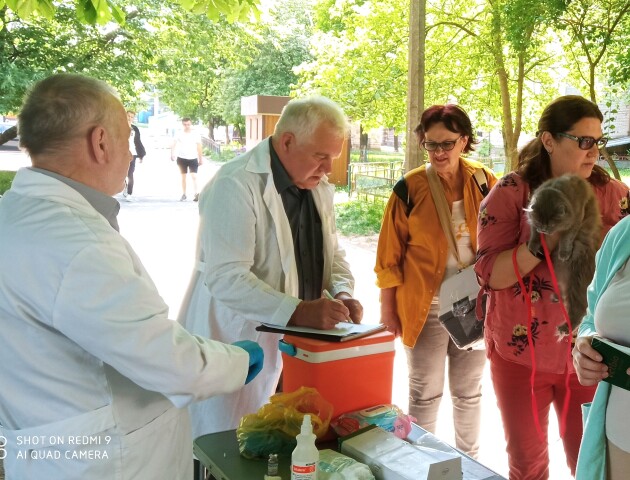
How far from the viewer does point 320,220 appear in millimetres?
2549

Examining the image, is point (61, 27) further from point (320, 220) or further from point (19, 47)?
point (320, 220)

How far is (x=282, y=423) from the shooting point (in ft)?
5.67

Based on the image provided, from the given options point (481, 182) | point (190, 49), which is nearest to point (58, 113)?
point (481, 182)

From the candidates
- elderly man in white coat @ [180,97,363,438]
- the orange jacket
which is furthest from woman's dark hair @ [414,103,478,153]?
elderly man in white coat @ [180,97,363,438]

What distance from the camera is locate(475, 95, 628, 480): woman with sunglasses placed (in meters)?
Answer: 2.18

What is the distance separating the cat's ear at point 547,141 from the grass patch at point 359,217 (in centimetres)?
734

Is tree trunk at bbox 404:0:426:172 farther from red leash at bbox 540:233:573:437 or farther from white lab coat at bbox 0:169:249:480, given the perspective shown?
white lab coat at bbox 0:169:249:480

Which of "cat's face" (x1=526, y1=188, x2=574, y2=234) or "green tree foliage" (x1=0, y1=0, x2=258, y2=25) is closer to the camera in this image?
"cat's face" (x1=526, y1=188, x2=574, y2=234)

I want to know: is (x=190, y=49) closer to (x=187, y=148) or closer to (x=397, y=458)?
(x=187, y=148)

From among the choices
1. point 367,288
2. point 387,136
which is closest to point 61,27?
point 367,288

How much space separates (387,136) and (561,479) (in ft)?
80.8

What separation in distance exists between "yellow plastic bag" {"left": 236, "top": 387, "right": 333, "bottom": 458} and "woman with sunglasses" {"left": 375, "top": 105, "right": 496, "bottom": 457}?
1.12 m

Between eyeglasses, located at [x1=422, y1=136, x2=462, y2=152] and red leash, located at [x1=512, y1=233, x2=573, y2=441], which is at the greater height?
eyeglasses, located at [x1=422, y1=136, x2=462, y2=152]

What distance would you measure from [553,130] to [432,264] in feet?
2.63
